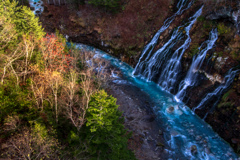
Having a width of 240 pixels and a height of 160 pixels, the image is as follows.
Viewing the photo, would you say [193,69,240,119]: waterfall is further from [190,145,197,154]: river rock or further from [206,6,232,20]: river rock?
[206,6,232,20]: river rock

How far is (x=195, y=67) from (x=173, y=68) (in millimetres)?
3292

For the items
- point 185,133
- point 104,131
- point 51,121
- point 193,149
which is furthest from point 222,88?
point 51,121

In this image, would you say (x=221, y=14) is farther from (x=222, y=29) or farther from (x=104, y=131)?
(x=104, y=131)

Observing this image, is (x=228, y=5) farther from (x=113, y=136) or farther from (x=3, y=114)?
(x=3, y=114)

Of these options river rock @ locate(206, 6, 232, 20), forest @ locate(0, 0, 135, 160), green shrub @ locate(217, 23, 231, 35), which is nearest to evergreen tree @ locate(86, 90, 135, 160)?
forest @ locate(0, 0, 135, 160)

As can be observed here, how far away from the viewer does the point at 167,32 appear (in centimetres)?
2753

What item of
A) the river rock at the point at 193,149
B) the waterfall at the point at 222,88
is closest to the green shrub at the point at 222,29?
the waterfall at the point at 222,88

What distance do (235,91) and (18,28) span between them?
989 inches

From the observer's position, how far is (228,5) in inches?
790

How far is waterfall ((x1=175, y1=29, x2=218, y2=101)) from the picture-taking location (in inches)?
793

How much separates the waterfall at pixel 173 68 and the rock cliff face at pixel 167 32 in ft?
2.57

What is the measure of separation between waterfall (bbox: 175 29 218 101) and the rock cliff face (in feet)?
2.00

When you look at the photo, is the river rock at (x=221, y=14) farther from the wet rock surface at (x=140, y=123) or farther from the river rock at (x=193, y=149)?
the river rock at (x=193, y=149)

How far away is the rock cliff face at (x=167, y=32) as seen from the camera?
1664cm
